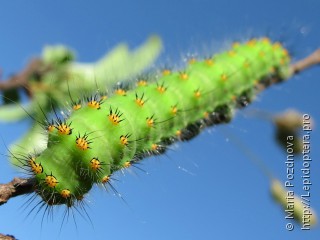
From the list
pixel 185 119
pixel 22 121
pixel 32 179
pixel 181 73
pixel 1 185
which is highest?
pixel 22 121

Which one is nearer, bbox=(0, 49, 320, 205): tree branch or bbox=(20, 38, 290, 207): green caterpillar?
bbox=(0, 49, 320, 205): tree branch

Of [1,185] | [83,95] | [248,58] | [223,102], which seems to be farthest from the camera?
[248,58]

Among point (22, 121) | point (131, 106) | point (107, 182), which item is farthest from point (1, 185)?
point (22, 121)

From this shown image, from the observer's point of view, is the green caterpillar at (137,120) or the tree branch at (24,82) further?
the green caterpillar at (137,120)

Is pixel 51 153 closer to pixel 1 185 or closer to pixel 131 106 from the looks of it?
pixel 1 185

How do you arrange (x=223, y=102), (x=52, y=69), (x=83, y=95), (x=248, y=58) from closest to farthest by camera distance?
1. (x=83, y=95)
2. (x=223, y=102)
3. (x=248, y=58)
4. (x=52, y=69)

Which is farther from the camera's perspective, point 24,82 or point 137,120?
point 24,82

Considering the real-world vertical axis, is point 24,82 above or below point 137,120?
above

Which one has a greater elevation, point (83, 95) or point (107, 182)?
point (83, 95)
